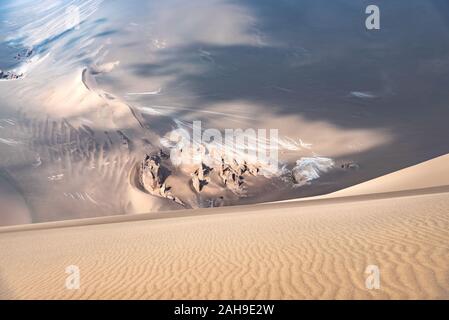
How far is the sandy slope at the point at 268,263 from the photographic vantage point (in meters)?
5.64

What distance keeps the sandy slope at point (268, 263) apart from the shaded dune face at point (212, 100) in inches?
843

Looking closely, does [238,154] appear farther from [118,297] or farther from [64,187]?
[118,297]

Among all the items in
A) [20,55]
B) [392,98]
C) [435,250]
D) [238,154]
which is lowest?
[435,250]

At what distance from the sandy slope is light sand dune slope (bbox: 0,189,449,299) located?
16 millimetres

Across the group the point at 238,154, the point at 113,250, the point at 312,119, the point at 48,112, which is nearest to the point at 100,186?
the point at 238,154

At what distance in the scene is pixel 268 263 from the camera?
7.30m

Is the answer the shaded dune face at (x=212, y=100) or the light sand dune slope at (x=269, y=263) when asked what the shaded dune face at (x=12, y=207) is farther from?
the light sand dune slope at (x=269, y=263)

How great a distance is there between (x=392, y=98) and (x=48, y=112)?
110 ft

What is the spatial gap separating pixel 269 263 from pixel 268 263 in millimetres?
17

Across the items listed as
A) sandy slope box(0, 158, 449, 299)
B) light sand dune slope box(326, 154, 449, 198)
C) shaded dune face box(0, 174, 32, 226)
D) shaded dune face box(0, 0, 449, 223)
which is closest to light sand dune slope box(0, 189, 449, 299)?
sandy slope box(0, 158, 449, 299)

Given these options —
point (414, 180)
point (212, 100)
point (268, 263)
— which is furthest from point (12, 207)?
point (268, 263)

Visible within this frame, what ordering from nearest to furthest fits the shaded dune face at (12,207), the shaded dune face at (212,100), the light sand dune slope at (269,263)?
the light sand dune slope at (269,263), the shaded dune face at (12,207), the shaded dune face at (212,100)

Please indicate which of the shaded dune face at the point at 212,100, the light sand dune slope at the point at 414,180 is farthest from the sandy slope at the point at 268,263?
the shaded dune face at the point at 212,100

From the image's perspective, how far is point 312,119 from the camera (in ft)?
136
